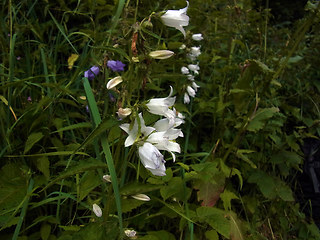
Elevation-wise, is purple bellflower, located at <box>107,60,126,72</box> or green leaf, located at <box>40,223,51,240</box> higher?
purple bellflower, located at <box>107,60,126,72</box>

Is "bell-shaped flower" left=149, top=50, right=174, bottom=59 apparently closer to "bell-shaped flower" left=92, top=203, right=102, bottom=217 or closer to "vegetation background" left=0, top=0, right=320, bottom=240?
"vegetation background" left=0, top=0, right=320, bottom=240

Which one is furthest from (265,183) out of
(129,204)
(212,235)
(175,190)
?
(129,204)

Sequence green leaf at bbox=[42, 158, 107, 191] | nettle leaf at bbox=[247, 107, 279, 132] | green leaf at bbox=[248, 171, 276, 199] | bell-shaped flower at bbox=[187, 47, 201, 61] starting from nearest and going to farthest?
1. green leaf at bbox=[42, 158, 107, 191]
2. nettle leaf at bbox=[247, 107, 279, 132]
3. green leaf at bbox=[248, 171, 276, 199]
4. bell-shaped flower at bbox=[187, 47, 201, 61]

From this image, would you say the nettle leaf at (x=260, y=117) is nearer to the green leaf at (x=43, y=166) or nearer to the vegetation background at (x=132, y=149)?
the vegetation background at (x=132, y=149)

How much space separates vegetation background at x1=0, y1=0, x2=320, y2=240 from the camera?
102cm

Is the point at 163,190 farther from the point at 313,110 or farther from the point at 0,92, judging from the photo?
the point at 313,110

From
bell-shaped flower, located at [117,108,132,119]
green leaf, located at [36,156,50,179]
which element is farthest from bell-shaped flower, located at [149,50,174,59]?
green leaf, located at [36,156,50,179]

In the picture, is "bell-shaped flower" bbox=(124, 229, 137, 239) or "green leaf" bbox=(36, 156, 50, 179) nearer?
"bell-shaped flower" bbox=(124, 229, 137, 239)

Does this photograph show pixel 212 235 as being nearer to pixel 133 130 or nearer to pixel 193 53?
pixel 133 130

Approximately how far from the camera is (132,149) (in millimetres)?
904

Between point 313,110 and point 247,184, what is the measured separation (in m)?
0.66

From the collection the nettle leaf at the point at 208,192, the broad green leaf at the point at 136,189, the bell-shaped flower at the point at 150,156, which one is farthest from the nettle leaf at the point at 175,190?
the bell-shaped flower at the point at 150,156

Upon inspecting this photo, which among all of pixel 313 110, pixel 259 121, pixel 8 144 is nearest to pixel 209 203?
pixel 259 121

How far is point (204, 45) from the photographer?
215 centimetres
